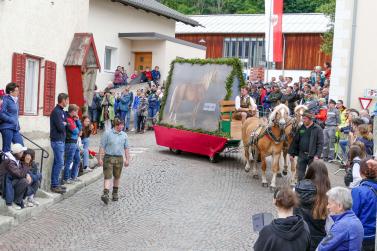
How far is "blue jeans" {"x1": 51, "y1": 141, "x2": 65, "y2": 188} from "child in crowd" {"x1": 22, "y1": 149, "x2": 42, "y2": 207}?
950mm

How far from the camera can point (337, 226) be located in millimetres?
5422

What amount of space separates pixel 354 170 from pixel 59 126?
5956 mm

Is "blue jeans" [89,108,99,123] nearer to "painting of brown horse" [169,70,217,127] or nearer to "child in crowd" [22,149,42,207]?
"painting of brown horse" [169,70,217,127]

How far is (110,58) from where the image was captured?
29391mm

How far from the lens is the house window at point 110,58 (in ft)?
94.9

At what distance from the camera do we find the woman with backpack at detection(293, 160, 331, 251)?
19.9ft

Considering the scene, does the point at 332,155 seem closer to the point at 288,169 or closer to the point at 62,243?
the point at 288,169

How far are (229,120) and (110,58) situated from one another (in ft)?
48.3

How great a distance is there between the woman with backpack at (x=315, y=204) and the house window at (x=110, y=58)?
76.6 feet

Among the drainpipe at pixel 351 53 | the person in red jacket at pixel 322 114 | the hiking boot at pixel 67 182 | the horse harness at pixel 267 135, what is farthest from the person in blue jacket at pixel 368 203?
the drainpipe at pixel 351 53

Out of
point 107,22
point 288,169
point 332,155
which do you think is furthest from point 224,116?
point 107,22

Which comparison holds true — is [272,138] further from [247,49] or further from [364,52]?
[247,49]

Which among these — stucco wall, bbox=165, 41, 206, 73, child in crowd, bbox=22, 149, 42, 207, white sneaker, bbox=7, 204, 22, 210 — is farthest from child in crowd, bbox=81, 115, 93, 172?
stucco wall, bbox=165, 41, 206, 73

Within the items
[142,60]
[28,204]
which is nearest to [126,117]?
[142,60]
